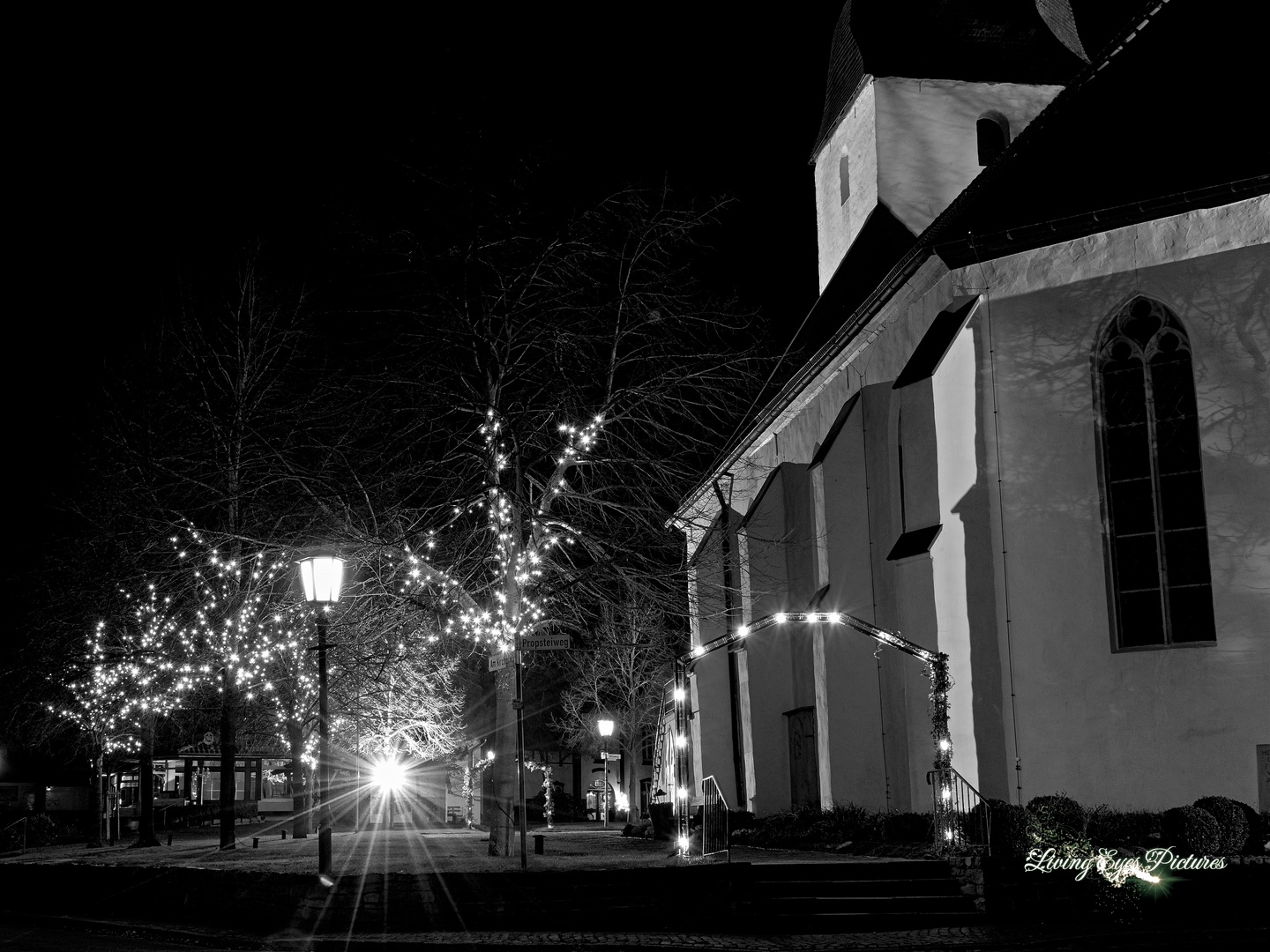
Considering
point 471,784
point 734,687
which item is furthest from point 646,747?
point 734,687

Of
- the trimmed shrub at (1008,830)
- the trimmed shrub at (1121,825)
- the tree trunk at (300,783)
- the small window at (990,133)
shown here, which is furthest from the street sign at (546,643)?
the small window at (990,133)

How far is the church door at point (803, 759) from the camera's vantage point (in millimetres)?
24750

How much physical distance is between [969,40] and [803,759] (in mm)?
16436

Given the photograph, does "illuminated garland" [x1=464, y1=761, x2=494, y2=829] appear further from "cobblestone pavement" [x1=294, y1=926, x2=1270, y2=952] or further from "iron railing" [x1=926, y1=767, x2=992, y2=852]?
"cobblestone pavement" [x1=294, y1=926, x2=1270, y2=952]

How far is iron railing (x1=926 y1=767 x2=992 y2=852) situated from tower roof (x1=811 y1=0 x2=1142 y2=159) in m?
19.2

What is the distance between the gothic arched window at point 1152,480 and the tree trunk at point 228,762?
46.9ft

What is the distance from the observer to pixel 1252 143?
17.3m

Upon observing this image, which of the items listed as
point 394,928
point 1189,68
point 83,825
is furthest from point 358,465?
point 83,825

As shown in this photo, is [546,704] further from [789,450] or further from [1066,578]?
[1066,578]

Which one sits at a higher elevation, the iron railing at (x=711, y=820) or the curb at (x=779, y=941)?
the iron railing at (x=711, y=820)

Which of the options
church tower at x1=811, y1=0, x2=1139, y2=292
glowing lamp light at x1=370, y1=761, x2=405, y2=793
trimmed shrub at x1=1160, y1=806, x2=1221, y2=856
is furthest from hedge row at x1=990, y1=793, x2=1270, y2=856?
glowing lamp light at x1=370, y1=761, x2=405, y2=793

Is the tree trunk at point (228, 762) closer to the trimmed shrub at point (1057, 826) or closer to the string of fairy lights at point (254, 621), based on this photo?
the string of fairy lights at point (254, 621)

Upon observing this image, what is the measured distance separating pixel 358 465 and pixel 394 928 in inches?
308

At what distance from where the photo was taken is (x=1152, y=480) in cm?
1756
